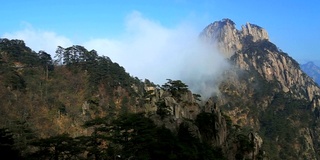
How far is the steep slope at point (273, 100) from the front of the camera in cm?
12081

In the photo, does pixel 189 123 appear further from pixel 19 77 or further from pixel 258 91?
pixel 258 91

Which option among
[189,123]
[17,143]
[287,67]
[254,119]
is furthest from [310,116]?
[17,143]

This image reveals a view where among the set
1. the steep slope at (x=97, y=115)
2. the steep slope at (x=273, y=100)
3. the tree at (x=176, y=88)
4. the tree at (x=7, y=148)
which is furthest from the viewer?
the steep slope at (x=273, y=100)

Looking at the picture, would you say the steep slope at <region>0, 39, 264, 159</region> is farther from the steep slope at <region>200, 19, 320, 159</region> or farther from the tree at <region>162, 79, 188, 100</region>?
the steep slope at <region>200, 19, 320, 159</region>

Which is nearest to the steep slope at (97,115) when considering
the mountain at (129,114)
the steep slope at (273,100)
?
the mountain at (129,114)

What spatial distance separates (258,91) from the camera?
157250mm

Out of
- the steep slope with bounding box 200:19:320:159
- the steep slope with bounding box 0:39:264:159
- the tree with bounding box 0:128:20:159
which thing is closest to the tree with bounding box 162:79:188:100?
the steep slope with bounding box 0:39:264:159

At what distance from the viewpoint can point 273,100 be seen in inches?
5945

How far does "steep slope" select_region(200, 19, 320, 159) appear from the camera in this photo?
120812 mm

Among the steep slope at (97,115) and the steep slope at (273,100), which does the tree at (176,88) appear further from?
the steep slope at (273,100)

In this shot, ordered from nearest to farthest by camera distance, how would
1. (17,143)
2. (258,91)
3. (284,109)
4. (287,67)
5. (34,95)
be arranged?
(17,143) < (34,95) < (284,109) < (258,91) < (287,67)

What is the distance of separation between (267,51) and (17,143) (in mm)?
170216

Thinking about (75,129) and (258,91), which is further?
(258,91)

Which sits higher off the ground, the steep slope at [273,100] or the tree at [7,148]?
the steep slope at [273,100]
